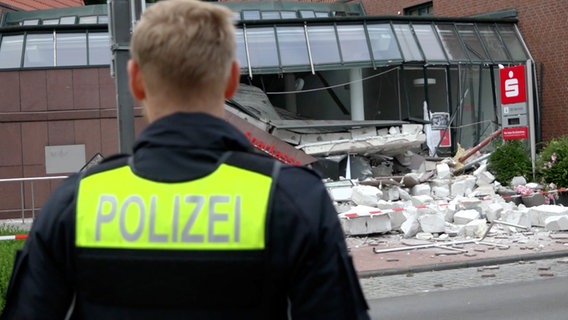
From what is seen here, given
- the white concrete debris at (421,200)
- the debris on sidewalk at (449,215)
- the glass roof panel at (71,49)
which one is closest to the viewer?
the debris on sidewalk at (449,215)

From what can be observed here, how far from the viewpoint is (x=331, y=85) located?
2845 centimetres

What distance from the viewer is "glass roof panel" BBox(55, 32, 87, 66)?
75.4 feet

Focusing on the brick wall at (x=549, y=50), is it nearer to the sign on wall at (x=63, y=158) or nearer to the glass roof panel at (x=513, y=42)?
the glass roof panel at (x=513, y=42)

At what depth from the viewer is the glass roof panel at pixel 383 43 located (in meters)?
25.7

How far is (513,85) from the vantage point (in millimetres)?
21406

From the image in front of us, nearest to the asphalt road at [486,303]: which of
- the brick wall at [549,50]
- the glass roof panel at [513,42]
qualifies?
the brick wall at [549,50]

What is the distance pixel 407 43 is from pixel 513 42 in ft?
14.9

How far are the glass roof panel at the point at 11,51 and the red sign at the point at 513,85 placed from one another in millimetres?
13552

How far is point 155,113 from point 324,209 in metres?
0.47

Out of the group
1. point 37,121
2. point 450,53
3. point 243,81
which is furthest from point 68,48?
point 450,53

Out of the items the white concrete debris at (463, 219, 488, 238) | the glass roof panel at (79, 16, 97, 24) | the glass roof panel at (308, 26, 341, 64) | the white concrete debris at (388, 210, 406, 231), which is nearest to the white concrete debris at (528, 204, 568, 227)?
the white concrete debris at (463, 219, 488, 238)

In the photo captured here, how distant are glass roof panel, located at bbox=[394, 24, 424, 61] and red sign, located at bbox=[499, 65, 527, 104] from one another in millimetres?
4710

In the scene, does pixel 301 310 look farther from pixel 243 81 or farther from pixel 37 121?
pixel 243 81

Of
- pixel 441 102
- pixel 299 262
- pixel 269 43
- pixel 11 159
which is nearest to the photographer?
pixel 299 262
